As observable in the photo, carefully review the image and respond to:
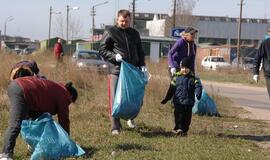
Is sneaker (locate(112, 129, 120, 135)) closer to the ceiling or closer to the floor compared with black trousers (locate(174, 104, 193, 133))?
closer to the floor

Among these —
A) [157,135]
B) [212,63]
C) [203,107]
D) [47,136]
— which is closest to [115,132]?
[157,135]

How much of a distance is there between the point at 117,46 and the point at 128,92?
78 cm

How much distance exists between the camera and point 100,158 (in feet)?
20.9

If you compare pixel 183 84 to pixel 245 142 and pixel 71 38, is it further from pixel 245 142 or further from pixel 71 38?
pixel 71 38

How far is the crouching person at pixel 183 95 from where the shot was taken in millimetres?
8406

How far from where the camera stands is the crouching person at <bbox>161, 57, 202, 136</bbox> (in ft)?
27.6

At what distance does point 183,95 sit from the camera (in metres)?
8.41

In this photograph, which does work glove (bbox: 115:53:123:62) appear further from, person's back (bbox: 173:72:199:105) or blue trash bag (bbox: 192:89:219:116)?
blue trash bag (bbox: 192:89:219:116)

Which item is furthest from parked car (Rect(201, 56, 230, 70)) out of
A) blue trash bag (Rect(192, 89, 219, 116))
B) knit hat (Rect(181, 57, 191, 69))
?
knit hat (Rect(181, 57, 191, 69))

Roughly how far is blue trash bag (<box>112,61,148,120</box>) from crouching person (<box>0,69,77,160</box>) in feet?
4.77

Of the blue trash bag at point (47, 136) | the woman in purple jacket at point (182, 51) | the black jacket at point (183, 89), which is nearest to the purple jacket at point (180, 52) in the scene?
the woman in purple jacket at point (182, 51)

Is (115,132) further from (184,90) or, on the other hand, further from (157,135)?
(184,90)

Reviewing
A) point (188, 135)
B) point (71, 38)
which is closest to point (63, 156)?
point (188, 135)

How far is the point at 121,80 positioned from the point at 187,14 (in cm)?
6453
